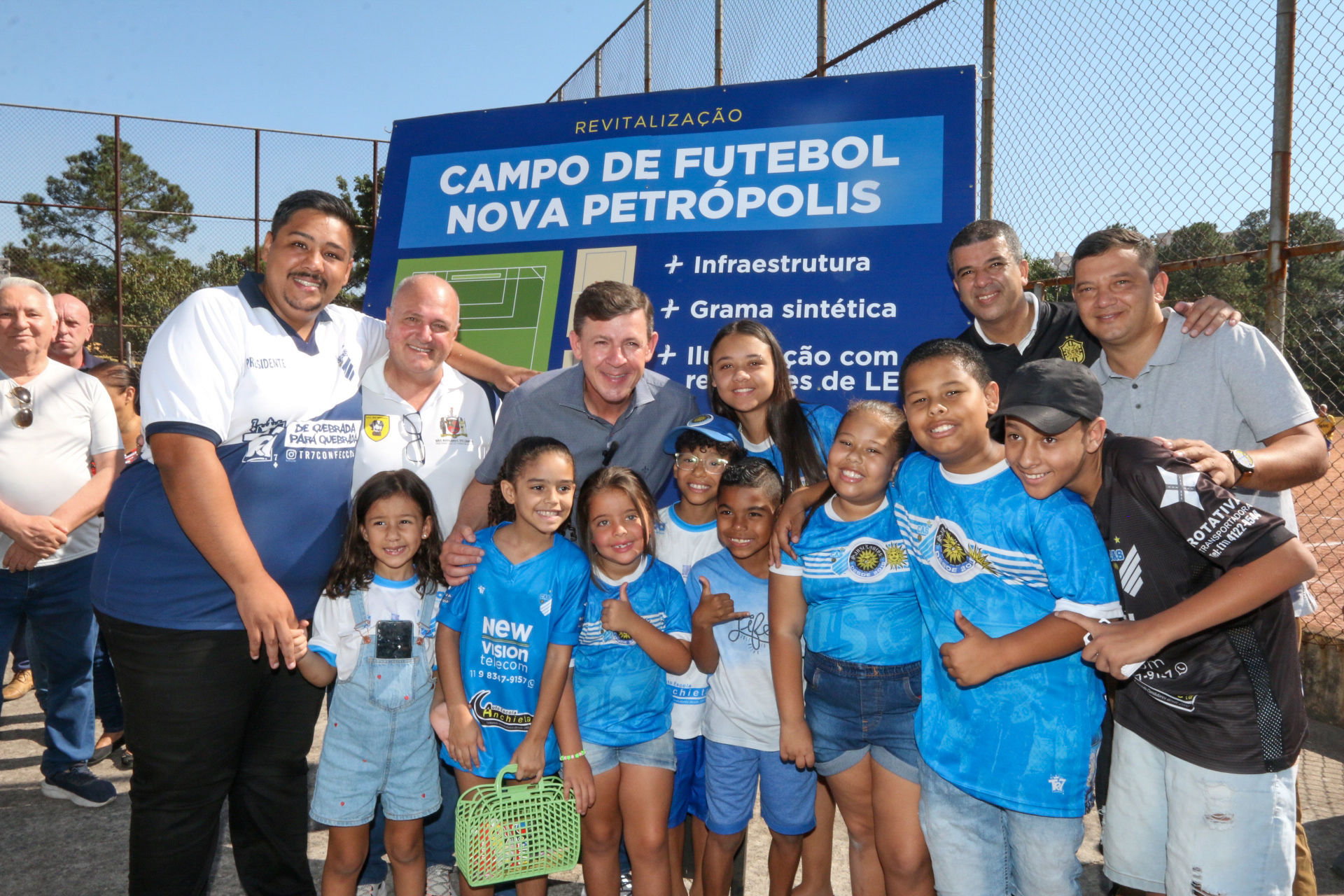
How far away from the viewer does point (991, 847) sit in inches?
85.5

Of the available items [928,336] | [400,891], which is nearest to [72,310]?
[400,891]

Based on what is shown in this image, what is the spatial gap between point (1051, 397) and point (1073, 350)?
1.06 metres

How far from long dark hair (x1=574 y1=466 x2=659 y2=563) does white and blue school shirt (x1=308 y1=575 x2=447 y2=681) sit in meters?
0.49

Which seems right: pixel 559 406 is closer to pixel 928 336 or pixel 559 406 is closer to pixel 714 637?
pixel 714 637

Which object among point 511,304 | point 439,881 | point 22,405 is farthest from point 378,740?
point 22,405

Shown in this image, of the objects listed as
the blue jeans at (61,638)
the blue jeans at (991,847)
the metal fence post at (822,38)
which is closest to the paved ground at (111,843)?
the blue jeans at (61,638)

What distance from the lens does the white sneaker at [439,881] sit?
289 centimetres

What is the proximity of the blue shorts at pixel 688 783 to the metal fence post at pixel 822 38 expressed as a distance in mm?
6148

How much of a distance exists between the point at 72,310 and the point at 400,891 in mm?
3937

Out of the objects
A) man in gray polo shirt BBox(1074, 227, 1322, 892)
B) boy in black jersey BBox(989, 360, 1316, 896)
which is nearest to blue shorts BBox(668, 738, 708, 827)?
boy in black jersey BBox(989, 360, 1316, 896)

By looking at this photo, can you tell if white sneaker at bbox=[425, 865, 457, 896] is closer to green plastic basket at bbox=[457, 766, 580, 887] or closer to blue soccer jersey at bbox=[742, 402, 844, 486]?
green plastic basket at bbox=[457, 766, 580, 887]

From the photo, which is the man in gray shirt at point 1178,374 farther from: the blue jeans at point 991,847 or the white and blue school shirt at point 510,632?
the white and blue school shirt at point 510,632

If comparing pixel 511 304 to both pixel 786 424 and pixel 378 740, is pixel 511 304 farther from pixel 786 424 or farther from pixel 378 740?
pixel 378 740

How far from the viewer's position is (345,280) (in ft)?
8.72
